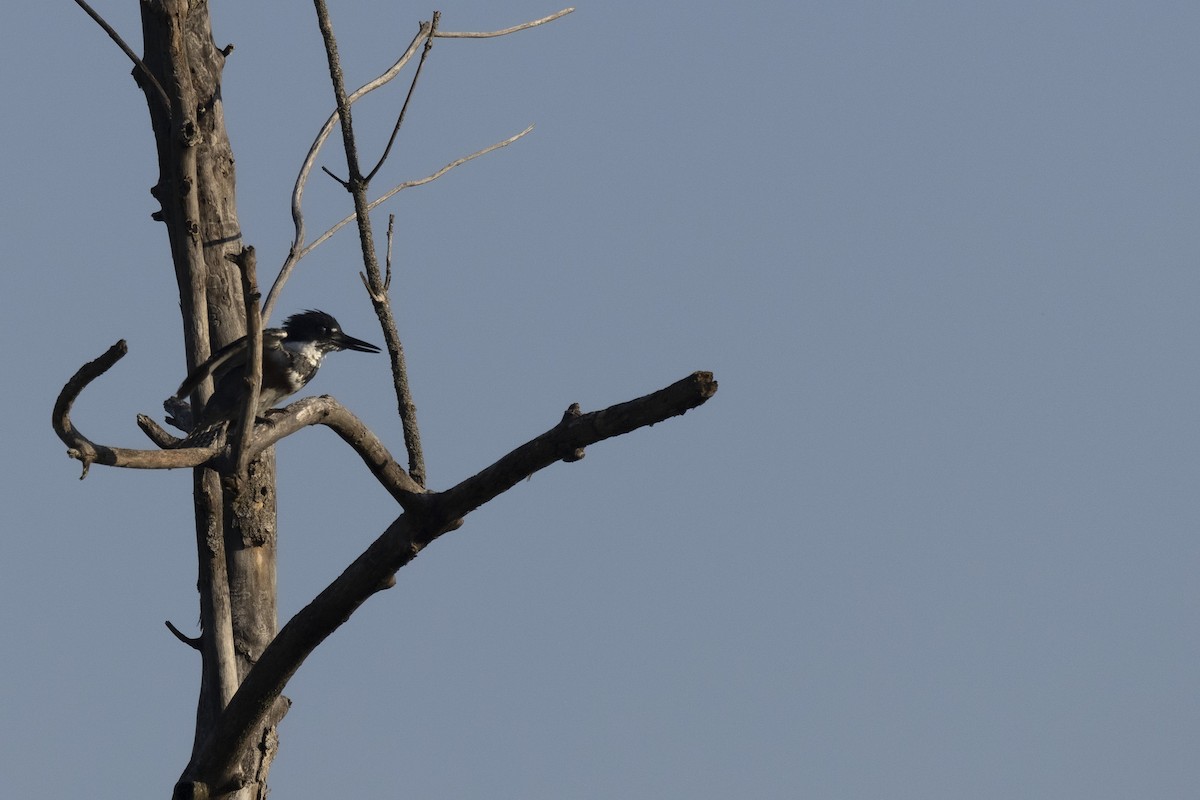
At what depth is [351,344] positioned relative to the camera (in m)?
9.38

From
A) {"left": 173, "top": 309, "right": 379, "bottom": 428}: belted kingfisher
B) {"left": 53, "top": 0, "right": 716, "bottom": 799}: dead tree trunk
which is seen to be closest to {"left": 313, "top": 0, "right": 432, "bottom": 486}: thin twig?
{"left": 53, "top": 0, "right": 716, "bottom": 799}: dead tree trunk

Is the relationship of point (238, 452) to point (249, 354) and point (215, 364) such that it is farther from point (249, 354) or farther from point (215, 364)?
point (215, 364)

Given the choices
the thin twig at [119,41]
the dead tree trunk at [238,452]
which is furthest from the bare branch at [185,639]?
the thin twig at [119,41]

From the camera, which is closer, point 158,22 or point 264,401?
point 158,22

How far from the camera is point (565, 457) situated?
517cm

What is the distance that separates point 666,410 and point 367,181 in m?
2.86

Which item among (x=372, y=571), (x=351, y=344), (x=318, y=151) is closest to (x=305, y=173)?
(x=318, y=151)

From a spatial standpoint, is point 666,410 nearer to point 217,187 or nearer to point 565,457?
Result: point 565,457

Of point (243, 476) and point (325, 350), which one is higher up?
point (325, 350)

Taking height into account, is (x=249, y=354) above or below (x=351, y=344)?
below

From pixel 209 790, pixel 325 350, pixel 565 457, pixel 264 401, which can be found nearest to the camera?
pixel 565 457

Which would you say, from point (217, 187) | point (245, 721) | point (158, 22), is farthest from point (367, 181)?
point (245, 721)

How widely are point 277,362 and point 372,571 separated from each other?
2834 millimetres

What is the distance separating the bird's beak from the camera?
9.26 m
